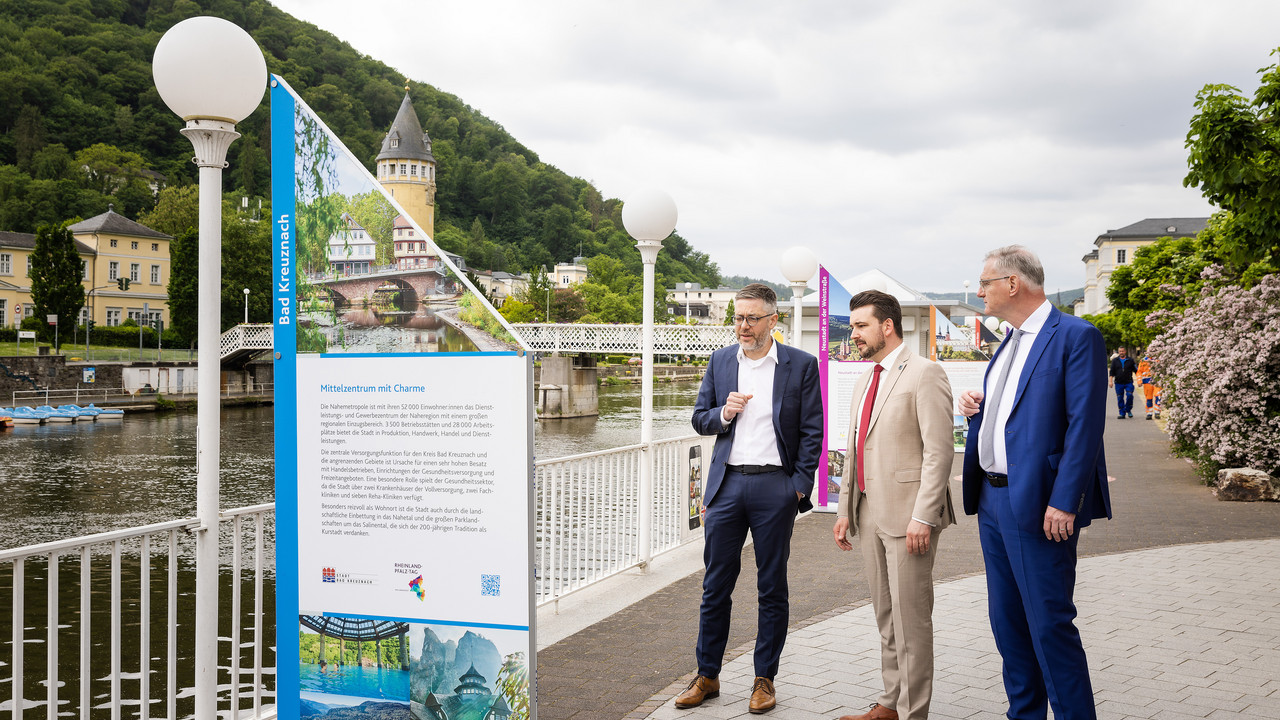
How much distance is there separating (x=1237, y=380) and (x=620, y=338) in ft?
150

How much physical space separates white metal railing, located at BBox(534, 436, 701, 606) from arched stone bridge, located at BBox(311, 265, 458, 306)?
2458mm

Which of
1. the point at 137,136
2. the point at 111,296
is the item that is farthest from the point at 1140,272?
the point at 137,136

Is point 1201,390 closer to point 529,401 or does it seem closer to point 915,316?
point 915,316

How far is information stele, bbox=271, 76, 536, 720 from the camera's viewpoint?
317cm

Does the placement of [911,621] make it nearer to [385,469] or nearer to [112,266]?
[385,469]

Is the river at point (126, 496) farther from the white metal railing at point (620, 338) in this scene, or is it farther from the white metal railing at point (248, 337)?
the white metal railing at point (248, 337)

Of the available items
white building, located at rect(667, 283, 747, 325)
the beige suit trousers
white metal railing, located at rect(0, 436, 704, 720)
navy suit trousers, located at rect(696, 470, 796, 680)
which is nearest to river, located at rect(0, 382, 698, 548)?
white metal railing, located at rect(0, 436, 704, 720)

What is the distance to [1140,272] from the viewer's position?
42438 mm

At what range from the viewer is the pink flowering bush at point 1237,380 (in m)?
11.6

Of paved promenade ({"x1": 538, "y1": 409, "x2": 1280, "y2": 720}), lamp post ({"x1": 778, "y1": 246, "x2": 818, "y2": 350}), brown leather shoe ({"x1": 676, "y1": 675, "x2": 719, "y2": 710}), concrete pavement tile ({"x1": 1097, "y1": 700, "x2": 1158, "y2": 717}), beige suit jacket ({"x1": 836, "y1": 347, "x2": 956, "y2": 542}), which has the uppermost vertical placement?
lamp post ({"x1": 778, "y1": 246, "x2": 818, "y2": 350})

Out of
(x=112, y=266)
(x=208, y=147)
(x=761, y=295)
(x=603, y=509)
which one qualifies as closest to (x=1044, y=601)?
(x=761, y=295)

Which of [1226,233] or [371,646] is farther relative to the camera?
[1226,233]

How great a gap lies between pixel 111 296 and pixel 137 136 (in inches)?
1317

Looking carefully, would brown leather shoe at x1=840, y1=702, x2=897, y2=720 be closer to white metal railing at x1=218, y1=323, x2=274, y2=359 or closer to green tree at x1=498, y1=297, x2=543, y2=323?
white metal railing at x1=218, y1=323, x2=274, y2=359
